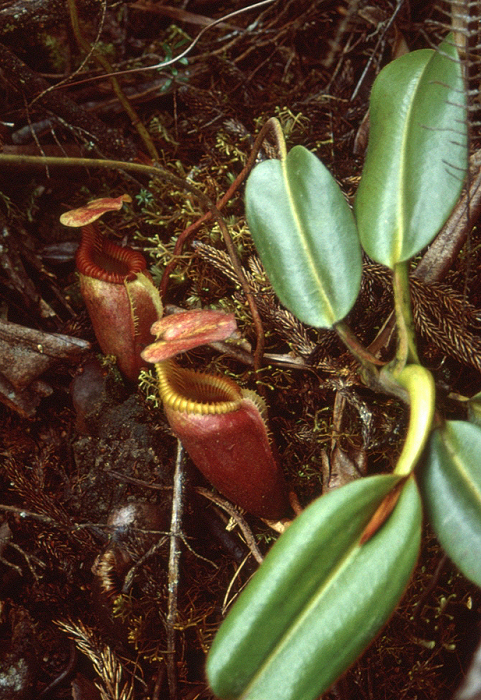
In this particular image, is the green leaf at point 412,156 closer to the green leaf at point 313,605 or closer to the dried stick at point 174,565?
the green leaf at point 313,605

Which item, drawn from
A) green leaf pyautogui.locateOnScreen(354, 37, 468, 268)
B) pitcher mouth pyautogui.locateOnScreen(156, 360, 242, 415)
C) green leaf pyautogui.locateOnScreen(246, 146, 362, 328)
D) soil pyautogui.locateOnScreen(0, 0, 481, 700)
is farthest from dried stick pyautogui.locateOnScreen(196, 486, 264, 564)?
green leaf pyautogui.locateOnScreen(354, 37, 468, 268)

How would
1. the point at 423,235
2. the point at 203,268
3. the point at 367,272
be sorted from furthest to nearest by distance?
the point at 203,268
the point at 367,272
the point at 423,235

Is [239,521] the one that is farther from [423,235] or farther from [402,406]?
[423,235]

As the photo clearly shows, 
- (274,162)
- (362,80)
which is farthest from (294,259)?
(362,80)

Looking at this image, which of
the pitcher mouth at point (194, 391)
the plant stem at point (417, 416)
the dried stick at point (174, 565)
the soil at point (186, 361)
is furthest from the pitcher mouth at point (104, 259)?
the plant stem at point (417, 416)

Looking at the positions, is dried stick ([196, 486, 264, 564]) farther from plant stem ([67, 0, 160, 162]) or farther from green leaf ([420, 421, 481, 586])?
plant stem ([67, 0, 160, 162])

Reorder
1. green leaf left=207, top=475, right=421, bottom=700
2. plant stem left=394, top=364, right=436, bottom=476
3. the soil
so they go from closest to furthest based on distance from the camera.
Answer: green leaf left=207, top=475, right=421, bottom=700
plant stem left=394, top=364, right=436, bottom=476
the soil
